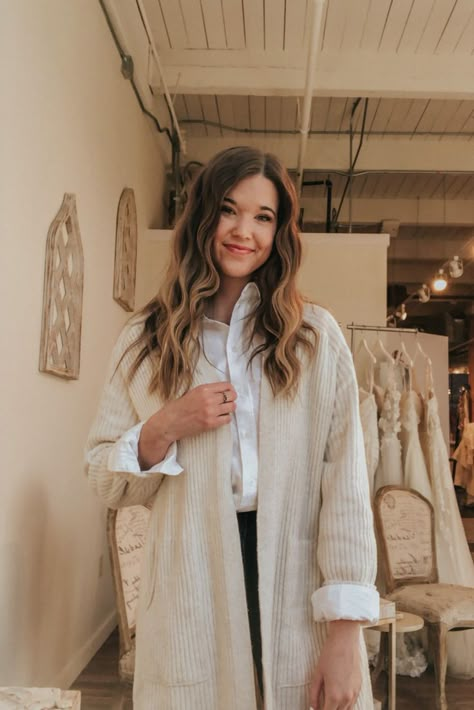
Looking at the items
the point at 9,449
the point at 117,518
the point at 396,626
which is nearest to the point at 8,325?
the point at 9,449

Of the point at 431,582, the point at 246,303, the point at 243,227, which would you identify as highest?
the point at 243,227

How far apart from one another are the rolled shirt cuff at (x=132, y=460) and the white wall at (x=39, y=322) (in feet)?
4.36

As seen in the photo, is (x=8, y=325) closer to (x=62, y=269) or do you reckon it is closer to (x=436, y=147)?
(x=62, y=269)

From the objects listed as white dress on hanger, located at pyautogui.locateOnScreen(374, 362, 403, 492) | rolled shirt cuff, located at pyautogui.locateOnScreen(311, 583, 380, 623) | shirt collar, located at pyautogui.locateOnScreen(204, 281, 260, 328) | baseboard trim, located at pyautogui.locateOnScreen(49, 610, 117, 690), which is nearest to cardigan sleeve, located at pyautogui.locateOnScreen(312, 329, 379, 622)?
rolled shirt cuff, located at pyautogui.locateOnScreen(311, 583, 380, 623)

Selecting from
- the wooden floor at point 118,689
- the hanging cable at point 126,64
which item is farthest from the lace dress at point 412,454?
the hanging cable at point 126,64

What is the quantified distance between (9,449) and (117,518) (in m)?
0.59

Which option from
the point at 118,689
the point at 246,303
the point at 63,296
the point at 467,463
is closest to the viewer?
the point at 246,303

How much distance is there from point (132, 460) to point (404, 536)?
118 inches

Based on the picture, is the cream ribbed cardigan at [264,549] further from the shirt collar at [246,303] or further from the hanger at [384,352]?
the hanger at [384,352]

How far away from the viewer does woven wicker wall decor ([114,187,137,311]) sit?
12.9ft

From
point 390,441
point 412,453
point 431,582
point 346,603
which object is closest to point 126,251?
point 390,441

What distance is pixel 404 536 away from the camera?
3717 mm

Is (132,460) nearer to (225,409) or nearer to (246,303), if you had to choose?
(225,409)

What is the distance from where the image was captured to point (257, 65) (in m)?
4.35
